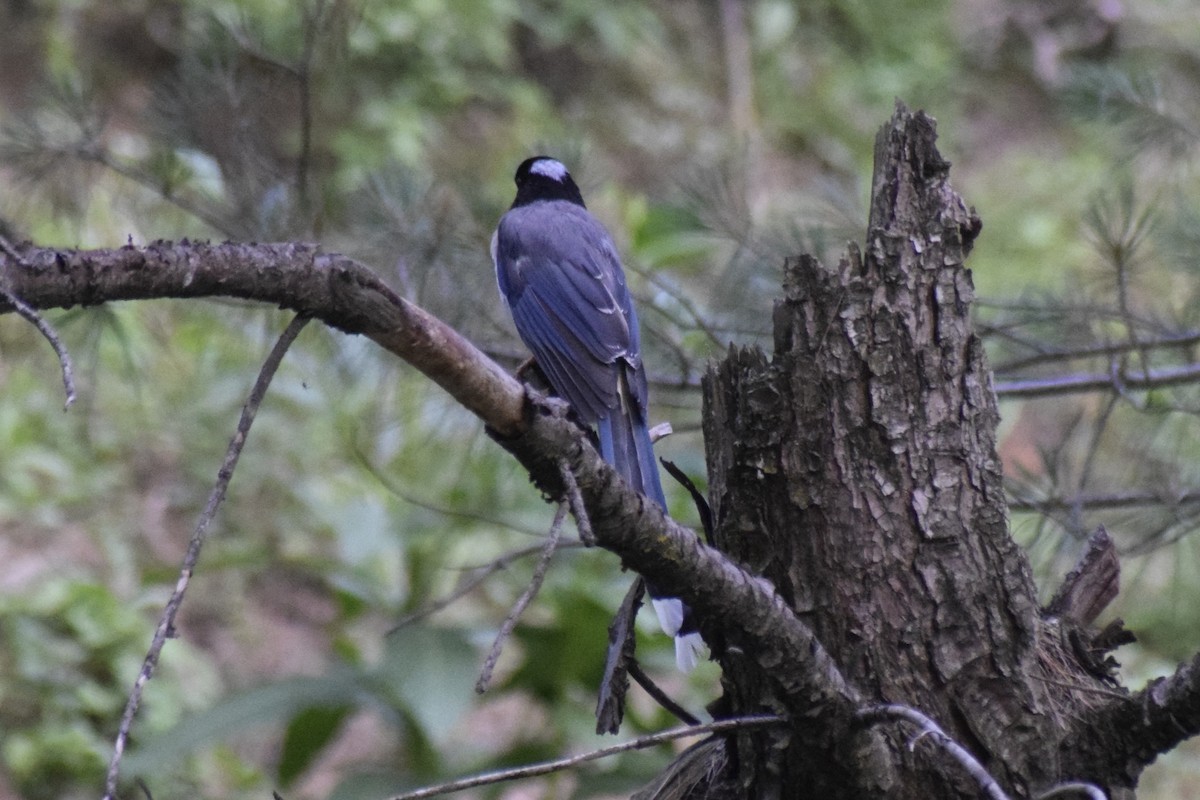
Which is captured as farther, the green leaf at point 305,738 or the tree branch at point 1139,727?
the green leaf at point 305,738

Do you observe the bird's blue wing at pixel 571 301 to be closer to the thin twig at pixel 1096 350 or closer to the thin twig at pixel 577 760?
the thin twig at pixel 1096 350

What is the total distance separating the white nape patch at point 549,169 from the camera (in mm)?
3494

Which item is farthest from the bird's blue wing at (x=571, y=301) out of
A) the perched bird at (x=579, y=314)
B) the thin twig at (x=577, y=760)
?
the thin twig at (x=577, y=760)

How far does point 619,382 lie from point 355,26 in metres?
1.29

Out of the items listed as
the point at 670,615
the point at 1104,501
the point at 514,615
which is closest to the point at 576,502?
the point at 514,615

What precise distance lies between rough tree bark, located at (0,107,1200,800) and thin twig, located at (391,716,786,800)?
6 centimetres

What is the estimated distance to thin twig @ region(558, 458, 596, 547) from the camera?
4.49 ft

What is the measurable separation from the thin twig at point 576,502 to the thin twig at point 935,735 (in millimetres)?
495

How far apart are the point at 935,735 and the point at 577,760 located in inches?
17.3

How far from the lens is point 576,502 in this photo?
4.58ft

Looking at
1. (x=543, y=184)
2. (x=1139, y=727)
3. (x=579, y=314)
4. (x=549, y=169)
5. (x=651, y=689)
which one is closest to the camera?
(x=1139, y=727)

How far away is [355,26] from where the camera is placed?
3.32 metres

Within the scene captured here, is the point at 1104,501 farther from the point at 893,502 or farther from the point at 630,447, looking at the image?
the point at 893,502

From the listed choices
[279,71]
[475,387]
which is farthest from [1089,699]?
[279,71]
